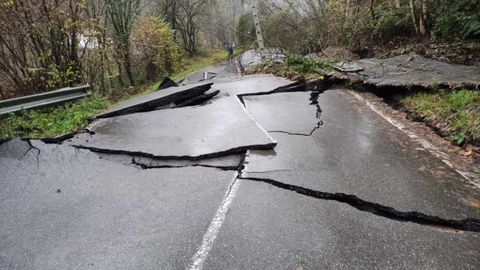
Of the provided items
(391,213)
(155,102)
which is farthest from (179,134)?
(391,213)

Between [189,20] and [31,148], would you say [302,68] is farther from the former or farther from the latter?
[189,20]

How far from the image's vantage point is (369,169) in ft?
13.7

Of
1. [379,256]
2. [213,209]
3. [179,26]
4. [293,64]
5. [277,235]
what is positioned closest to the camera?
[379,256]

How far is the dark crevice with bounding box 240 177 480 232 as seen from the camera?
3.04 metres

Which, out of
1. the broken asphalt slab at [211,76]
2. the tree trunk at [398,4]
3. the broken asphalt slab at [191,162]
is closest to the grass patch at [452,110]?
the broken asphalt slab at [191,162]

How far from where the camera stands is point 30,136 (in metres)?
5.96

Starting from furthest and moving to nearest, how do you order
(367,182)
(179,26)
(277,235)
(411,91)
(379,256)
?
(179,26), (411,91), (367,182), (277,235), (379,256)

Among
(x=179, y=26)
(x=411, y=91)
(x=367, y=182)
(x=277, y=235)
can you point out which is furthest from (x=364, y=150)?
(x=179, y=26)

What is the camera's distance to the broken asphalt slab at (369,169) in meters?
3.42

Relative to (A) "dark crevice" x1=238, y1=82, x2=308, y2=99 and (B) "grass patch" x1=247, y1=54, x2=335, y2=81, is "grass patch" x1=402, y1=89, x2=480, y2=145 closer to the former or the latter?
(A) "dark crevice" x1=238, y1=82, x2=308, y2=99

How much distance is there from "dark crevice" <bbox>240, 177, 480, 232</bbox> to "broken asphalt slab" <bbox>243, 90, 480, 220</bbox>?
0.06 metres

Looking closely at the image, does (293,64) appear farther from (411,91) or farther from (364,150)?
(364,150)

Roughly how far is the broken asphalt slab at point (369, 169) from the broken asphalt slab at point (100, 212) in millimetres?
908

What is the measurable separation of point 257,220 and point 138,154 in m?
2.56
